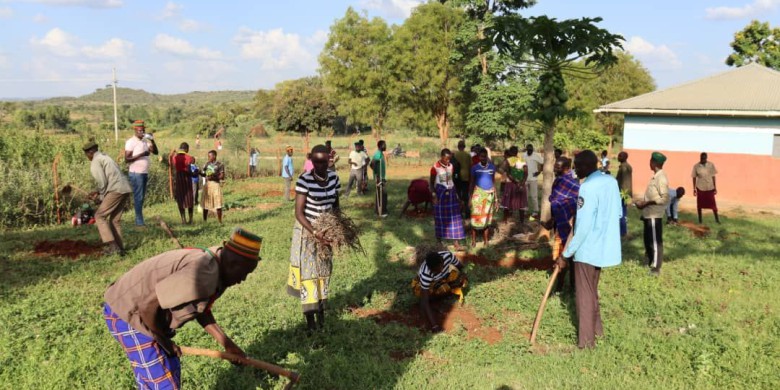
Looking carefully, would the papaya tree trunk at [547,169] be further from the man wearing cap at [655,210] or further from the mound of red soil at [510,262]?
the man wearing cap at [655,210]

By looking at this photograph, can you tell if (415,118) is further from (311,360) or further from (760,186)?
(311,360)

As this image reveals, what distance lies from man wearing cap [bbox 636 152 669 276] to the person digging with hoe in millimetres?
3175

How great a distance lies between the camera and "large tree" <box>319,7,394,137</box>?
112ft

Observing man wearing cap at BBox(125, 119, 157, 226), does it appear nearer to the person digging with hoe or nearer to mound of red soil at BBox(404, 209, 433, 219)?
mound of red soil at BBox(404, 209, 433, 219)

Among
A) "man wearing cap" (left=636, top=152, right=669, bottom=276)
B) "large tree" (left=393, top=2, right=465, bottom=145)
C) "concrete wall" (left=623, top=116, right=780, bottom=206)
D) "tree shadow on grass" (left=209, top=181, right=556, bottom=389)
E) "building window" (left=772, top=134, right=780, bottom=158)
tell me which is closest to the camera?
"tree shadow on grass" (left=209, top=181, right=556, bottom=389)

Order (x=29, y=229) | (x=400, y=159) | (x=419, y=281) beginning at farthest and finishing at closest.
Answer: (x=400, y=159) → (x=29, y=229) → (x=419, y=281)

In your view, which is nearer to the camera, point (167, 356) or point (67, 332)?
point (167, 356)

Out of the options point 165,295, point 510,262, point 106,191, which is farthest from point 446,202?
point 165,295

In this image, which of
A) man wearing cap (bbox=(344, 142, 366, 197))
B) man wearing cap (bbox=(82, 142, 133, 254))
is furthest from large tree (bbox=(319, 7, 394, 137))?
Result: man wearing cap (bbox=(82, 142, 133, 254))

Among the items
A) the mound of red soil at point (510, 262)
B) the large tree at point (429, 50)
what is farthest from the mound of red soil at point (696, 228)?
the large tree at point (429, 50)

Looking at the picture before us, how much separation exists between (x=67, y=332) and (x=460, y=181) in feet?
28.1

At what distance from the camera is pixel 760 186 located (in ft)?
57.7

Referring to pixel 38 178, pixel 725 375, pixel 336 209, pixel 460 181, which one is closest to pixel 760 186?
pixel 460 181

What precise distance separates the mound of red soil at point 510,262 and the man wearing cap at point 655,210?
149cm
